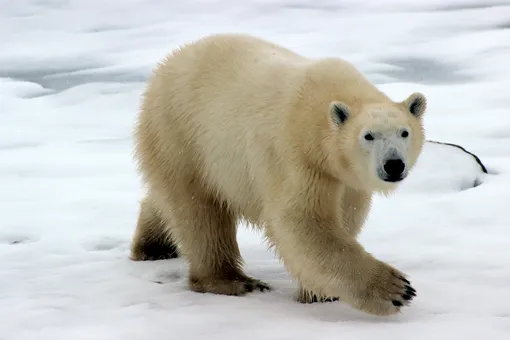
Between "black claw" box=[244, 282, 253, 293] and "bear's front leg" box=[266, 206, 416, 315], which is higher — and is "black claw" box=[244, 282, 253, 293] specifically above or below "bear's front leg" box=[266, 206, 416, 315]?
below

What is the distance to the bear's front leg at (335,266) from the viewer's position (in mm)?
3055

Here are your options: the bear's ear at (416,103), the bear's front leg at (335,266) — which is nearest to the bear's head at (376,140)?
the bear's ear at (416,103)

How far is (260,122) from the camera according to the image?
11.3 ft

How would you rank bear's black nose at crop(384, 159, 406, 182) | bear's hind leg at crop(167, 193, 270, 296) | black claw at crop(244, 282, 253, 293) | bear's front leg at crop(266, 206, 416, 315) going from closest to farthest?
bear's black nose at crop(384, 159, 406, 182), bear's front leg at crop(266, 206, 416, 315), black claw at crop(244, 282, 253, 293), bear's hind leg at crop(167, 193, 270, 296)

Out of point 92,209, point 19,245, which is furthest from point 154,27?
point 19,245

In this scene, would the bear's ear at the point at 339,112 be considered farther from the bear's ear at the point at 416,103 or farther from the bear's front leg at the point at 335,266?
the bear's front leg at the point at 335,266

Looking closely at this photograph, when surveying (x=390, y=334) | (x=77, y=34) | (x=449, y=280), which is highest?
(x=77, y=34)

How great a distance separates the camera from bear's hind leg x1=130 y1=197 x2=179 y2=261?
425 centimetres

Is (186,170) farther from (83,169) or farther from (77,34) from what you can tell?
(77,34)

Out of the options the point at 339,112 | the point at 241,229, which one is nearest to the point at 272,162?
the point at 339,112

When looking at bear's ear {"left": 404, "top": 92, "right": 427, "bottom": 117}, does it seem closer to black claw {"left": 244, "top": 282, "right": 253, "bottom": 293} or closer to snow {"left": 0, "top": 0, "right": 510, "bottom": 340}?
snow {"left": 0, "top": 0, "right": 510, "bottom": 340}

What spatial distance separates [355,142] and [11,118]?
6182 millimetres

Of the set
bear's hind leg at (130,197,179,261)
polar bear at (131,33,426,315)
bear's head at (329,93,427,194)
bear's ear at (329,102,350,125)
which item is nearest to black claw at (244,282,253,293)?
polar bear at (131,33,426,315)

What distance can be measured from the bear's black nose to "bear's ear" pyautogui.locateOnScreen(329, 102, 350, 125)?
29cm
